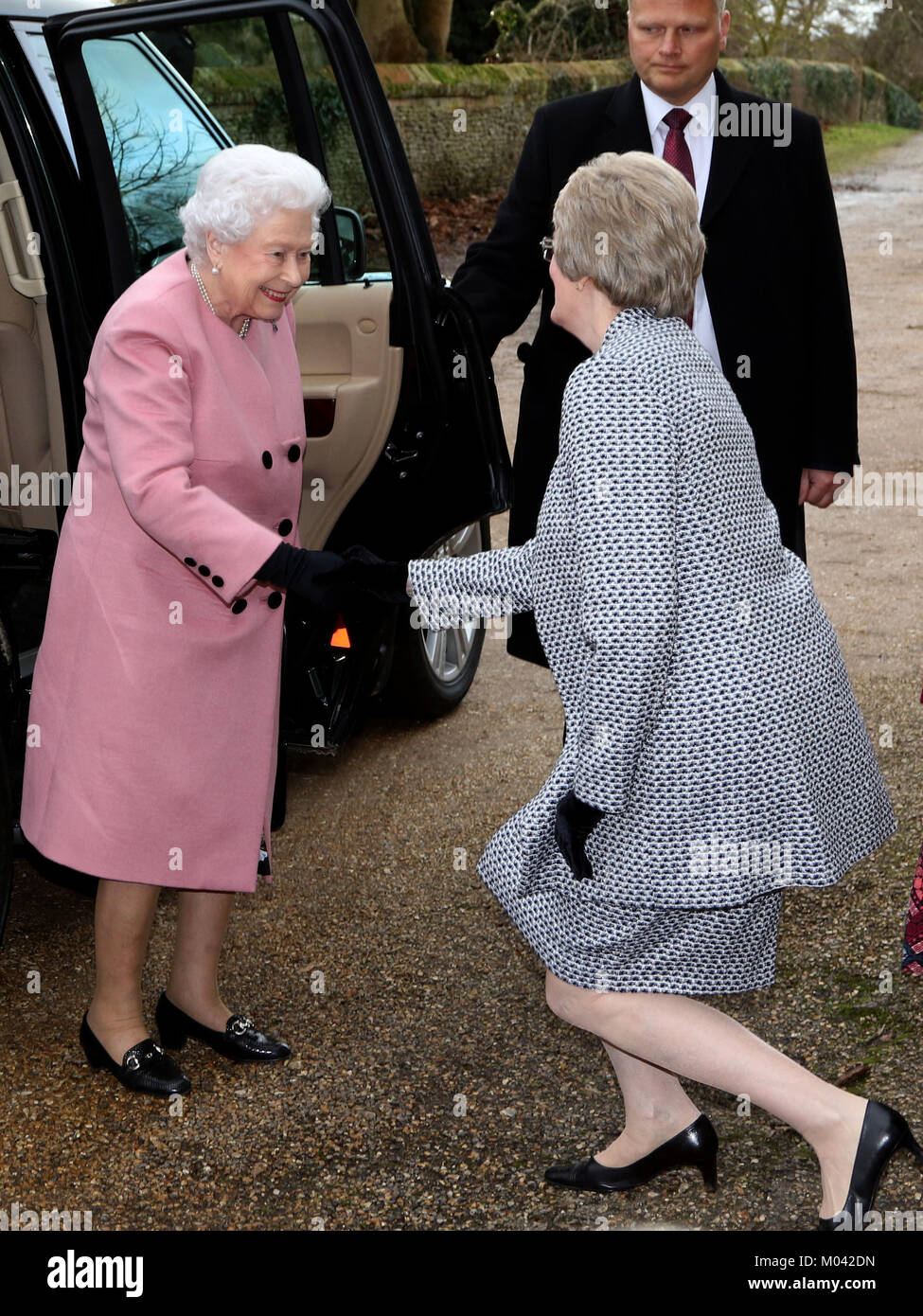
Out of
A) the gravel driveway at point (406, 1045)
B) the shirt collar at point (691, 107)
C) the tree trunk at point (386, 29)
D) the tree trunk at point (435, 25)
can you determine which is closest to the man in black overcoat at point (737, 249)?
the shirt collar at point (691, 107)

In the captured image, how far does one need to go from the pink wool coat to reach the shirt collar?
3.35ft

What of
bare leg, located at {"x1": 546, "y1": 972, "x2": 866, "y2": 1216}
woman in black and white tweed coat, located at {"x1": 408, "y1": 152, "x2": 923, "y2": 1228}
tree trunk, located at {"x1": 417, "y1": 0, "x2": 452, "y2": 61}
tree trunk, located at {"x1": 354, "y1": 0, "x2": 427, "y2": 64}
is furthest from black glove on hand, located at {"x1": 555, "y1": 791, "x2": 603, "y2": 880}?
tree trunk, located at {"x1": 417, "y1": 0, "x2": 452, "y2": 61}

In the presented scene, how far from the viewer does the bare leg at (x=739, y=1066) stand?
264 cm

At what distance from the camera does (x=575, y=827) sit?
260cm

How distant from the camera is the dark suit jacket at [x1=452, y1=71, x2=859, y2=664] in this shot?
3.65m

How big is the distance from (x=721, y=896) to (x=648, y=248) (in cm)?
103

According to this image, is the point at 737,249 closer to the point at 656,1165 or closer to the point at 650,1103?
the point at 650,1103

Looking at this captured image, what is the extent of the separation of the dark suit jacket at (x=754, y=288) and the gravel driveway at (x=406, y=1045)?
4.2 inches

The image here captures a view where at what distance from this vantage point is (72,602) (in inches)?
124

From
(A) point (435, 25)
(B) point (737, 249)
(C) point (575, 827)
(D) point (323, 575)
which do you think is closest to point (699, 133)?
(B) point (737, 249)

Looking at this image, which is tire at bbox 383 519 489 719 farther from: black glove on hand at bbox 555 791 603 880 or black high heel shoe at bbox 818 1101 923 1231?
black high heel shoe at bbox 818 1101 923 1231

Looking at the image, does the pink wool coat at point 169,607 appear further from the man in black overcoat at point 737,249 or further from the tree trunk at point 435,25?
the tree trunk at point 435,25
